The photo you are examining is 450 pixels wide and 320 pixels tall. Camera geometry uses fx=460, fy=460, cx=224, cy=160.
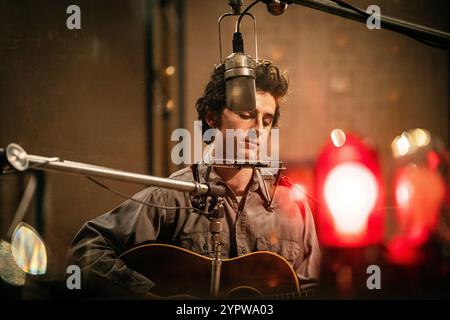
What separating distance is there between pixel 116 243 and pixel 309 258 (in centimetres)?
82

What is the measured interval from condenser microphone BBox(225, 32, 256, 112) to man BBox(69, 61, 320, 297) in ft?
1.52

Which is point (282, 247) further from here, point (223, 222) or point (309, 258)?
point (223, 222)

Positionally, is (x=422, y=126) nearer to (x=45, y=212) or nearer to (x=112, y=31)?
(x=112, y=31)

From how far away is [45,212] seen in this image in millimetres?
1933

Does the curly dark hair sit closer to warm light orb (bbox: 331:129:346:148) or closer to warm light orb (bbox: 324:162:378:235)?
warm light orb (bbox: 331:129:346:148)

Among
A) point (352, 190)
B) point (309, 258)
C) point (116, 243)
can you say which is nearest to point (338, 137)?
point (352, 190)

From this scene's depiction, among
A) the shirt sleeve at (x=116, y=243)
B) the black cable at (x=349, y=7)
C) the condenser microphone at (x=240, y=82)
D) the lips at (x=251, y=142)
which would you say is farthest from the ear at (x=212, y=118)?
the black cable at (x=349, y=7)

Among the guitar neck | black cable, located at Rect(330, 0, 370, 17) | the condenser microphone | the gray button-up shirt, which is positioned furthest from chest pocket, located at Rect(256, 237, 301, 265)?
black cable, located at Rect(330, 0, 370, 17)

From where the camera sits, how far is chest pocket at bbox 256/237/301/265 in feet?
6.30

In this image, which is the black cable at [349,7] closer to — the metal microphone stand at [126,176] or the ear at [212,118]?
the metal microphone stand at [126,176]

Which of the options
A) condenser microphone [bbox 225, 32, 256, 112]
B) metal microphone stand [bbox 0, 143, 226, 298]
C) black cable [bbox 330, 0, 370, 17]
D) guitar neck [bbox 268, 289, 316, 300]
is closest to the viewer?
metal microphone stand [bbox 0, 143, 226, 298]

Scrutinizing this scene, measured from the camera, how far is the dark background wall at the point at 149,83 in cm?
193

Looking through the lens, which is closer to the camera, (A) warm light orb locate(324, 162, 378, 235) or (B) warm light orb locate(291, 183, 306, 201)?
(B) warm light orb locate(291, 183, 306, 201)

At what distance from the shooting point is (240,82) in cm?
147
